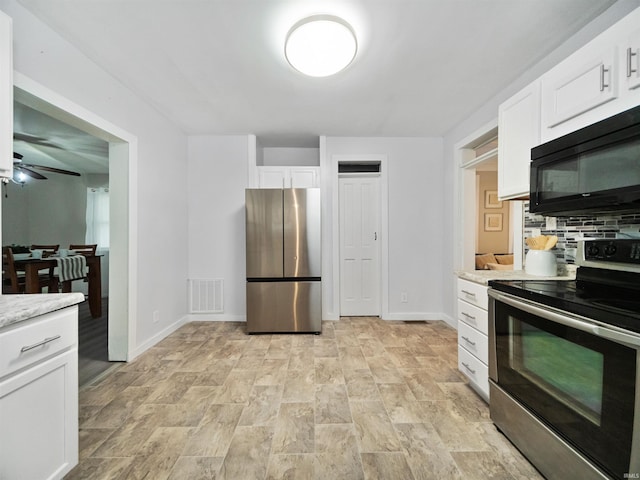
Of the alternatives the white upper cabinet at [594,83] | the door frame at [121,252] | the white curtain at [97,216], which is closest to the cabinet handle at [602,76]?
the white upper cabinet at [594,83]

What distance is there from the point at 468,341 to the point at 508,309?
65cm

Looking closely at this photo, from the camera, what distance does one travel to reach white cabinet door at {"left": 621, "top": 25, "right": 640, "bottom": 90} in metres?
1.20

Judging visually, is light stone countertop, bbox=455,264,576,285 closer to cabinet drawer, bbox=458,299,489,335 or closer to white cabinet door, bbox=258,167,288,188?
cabinet drawer, bbox=458,299,489,335

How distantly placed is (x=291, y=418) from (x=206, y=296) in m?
2.44

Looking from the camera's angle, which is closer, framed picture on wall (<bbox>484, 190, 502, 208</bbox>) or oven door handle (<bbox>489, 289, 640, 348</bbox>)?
oven door handle (<bbox>489, 289, 640, 348</bbox>)

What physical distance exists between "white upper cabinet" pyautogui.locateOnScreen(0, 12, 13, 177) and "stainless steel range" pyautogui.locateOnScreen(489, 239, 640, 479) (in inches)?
101

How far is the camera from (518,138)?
6.30 feet

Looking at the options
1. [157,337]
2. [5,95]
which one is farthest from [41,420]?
[157,337]

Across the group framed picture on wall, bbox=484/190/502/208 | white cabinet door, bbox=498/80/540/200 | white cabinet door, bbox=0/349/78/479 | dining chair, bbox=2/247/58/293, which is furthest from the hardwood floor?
framed picture on wall, bbox=484/190/502/208

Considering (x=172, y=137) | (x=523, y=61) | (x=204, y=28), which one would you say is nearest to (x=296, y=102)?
(x=204, y=28)

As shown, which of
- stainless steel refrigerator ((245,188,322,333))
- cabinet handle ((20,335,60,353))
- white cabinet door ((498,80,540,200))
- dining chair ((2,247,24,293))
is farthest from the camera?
stainless steel refrigerator ((245,188,322,333))

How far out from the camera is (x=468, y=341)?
204 centimetres

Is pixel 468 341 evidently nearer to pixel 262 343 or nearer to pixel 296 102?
pixel 262 343

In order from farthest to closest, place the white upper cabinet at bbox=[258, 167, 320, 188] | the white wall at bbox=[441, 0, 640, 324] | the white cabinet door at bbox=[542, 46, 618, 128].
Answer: the white upper cabinet at bbox=[258, 167, 320, 188] → the white wall at bbox=[441, 0, 640, 324] → the white cabinet door at bbox=[542, 46, 618, 128]
